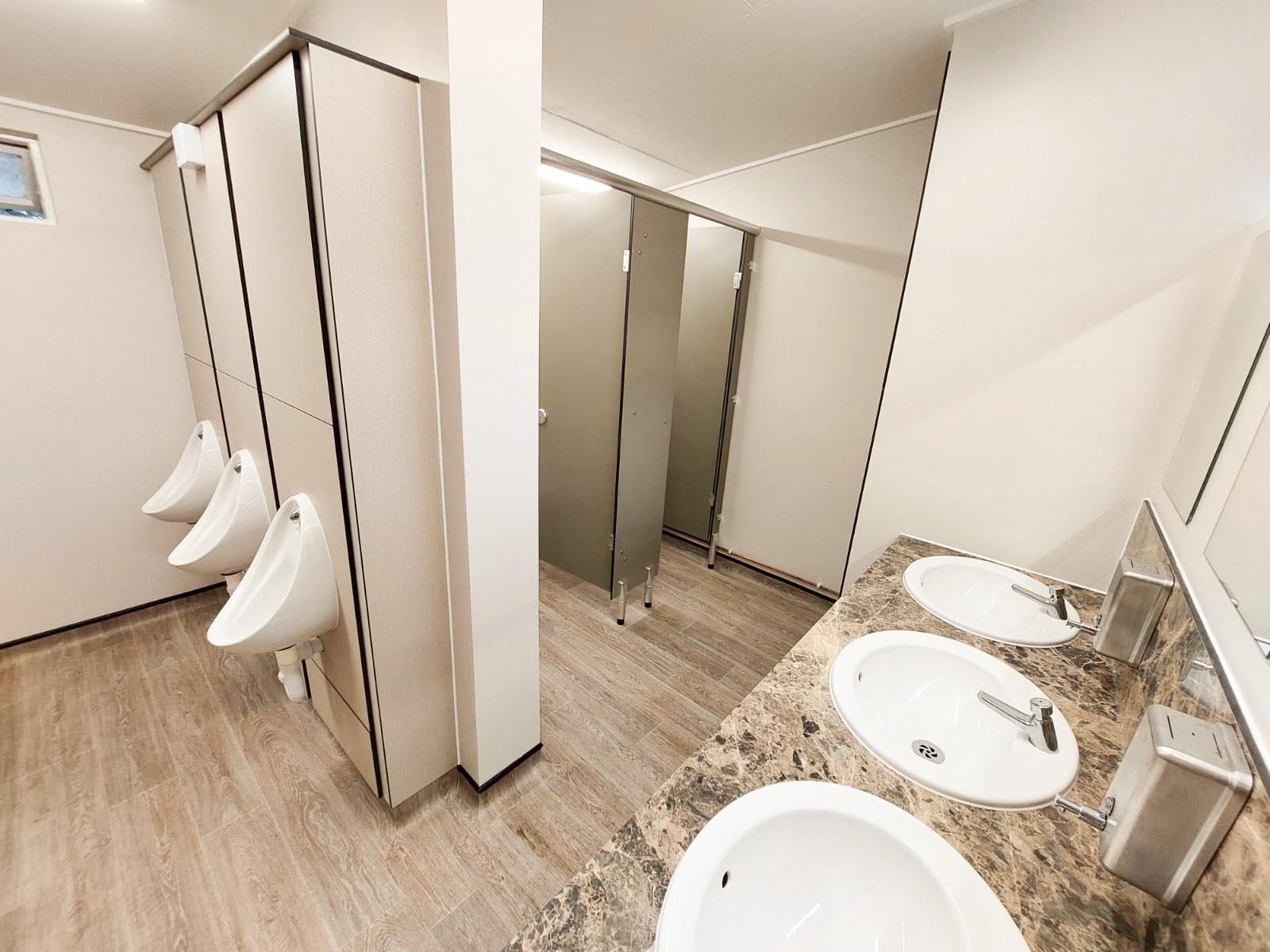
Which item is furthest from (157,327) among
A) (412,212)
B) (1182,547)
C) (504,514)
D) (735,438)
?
(1182,547)

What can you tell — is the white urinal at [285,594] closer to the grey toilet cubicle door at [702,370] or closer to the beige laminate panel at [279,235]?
the beige laminate panel at [279,235]

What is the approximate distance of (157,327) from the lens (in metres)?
2.19

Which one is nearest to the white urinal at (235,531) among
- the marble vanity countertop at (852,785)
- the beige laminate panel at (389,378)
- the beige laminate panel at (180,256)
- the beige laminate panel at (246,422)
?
the beige laminate panel at (246,422)

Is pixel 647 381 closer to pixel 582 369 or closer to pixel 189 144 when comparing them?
pixel 582 369

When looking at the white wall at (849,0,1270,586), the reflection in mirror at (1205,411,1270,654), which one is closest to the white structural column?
the white wall at (849,0,1270,586)

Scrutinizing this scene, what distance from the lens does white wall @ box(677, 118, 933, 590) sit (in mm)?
2291

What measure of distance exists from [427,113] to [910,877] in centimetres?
162

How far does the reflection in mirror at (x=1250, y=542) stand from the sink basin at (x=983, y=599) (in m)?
0.43

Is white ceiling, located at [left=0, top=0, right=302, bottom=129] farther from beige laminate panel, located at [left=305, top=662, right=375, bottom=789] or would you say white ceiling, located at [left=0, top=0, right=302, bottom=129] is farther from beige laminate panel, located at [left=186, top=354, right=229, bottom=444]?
beige laminate panel, located at [left=305, top=662, right=375, bottom=789]

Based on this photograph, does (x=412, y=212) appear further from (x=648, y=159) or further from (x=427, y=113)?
(x=648, y=159)

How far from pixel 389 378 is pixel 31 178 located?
216cm

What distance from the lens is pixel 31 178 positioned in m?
1.87

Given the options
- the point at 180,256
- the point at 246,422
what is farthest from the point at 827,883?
the point at 180,256

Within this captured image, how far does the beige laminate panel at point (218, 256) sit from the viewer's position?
1.34 meters
